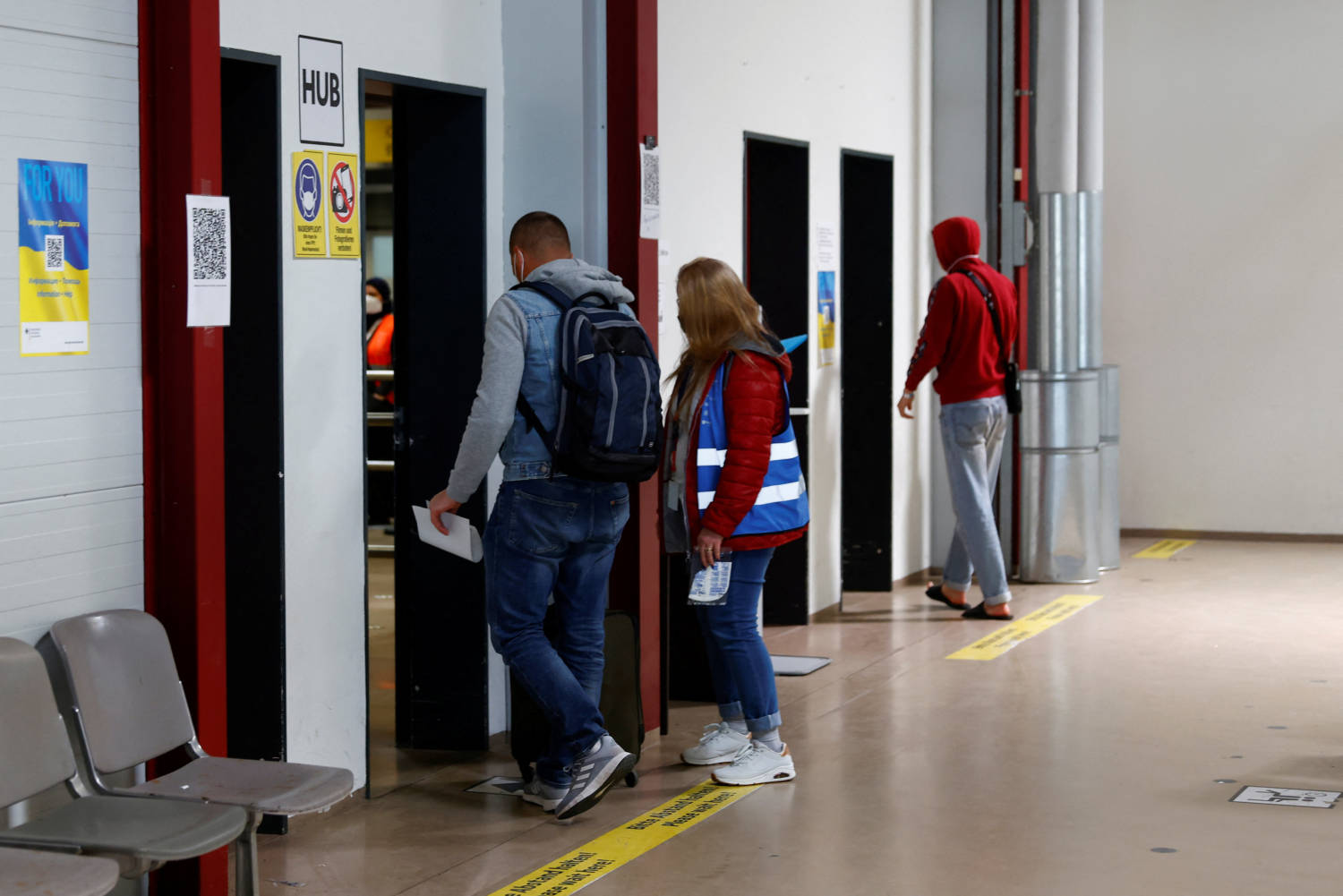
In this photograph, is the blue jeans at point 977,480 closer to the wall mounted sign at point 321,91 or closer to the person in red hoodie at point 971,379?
the person in red hoodie at point 971,379

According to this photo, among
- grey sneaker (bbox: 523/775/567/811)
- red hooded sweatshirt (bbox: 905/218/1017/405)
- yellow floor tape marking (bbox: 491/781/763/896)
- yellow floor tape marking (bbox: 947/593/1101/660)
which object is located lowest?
yellow floor tape marking (bbox: 491/781/763/896)

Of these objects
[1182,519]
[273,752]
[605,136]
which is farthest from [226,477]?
[1182,519]

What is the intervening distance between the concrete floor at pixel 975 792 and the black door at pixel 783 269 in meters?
0.32

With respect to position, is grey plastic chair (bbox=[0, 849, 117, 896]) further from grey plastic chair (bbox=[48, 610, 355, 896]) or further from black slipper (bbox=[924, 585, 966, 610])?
black slipper (bbox=[924, 585, 966, 610])

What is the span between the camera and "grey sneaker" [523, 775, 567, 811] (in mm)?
4594

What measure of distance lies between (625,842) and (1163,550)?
641cm

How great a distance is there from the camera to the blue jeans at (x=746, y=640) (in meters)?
4.79

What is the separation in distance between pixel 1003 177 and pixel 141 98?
576 cm

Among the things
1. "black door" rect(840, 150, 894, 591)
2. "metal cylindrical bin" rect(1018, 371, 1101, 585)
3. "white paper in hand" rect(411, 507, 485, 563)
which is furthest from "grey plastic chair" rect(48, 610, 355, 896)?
"metal cylindrical bin" rect(1018, 371, 1101, 585)

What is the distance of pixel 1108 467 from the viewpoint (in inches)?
348

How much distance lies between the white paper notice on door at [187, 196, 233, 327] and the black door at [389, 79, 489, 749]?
1.46 m

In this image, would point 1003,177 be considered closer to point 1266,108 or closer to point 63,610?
point 1266,108

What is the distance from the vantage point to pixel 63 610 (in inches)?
141

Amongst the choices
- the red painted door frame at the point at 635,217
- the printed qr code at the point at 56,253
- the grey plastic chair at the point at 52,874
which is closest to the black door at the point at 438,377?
the red painted door frame at the point at 635,217
